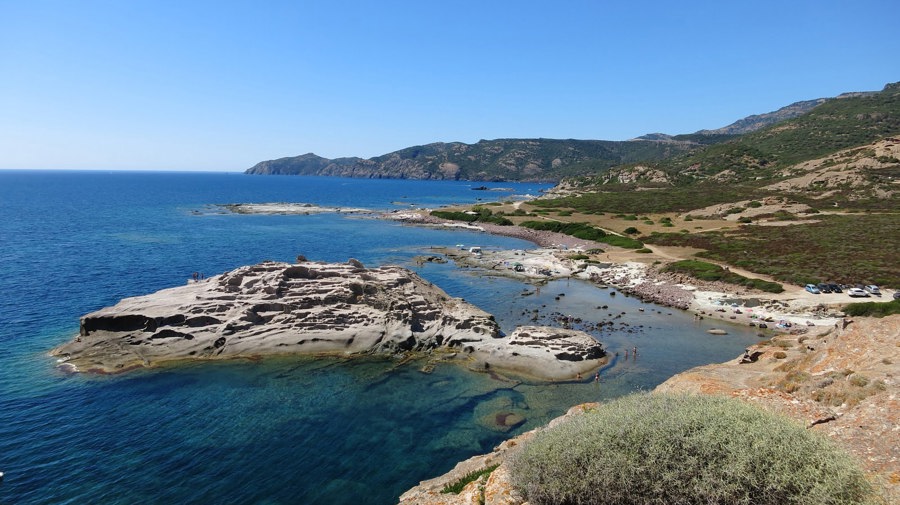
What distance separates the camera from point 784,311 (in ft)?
178

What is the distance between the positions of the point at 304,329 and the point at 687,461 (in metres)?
37.6

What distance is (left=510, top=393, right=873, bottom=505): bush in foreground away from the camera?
36.9 ft

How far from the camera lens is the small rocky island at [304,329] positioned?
40938mm

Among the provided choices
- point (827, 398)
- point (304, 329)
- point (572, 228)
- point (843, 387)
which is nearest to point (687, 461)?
point (827, 398)

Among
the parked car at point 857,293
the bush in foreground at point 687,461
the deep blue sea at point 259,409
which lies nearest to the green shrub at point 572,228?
the deep blue sea at point 259,409

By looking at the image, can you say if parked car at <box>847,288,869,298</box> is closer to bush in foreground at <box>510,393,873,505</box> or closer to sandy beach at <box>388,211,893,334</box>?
sandy beach at <box>388,211,893,334</box>

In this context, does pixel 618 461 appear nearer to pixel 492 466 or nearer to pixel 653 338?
pixel 492 466

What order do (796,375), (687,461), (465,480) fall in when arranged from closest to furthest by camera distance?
(687,461)
(465,480)
(796,375)

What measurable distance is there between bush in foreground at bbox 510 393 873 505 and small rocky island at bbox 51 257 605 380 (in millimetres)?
26119

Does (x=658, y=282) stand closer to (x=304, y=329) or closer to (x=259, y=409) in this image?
(x=304, y=329)

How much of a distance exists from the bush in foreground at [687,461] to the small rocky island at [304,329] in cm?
2612

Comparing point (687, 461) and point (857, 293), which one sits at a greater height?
point (687, 461)

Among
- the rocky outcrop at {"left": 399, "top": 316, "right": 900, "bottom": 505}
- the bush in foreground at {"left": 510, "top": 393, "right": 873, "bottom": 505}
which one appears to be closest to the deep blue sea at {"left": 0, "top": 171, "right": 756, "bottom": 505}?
the rocky outcrop at {"left": 399, "top": 316, "right": 900, "bottom": 505}

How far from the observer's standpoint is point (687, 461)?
12.2 meters
